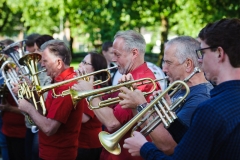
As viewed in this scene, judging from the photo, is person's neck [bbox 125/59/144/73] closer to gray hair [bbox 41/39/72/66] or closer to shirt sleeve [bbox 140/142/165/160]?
gray hair [bbox 41/39/72/66]

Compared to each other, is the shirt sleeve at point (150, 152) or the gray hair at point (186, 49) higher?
the gray hair at point (186, 49)

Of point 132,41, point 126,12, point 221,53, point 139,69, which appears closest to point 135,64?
point 139,69

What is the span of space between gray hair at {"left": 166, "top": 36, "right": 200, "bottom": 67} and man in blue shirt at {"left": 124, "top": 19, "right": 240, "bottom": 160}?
83 centimetres

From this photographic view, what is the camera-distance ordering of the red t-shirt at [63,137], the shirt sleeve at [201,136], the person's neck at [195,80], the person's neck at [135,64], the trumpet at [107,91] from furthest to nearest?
1. the red t-shirt at [63,137]
2. the person's neck at [135,64]
3. the trumpet at [107,91]
4. the person's neck at [195,80]
5. the shirt sleeve at [201,136]

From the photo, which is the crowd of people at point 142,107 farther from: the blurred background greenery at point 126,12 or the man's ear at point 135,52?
the blurred background greenery at point 126,12

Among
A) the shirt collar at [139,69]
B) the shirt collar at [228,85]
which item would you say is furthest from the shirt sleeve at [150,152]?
the shirt collar at [139,69]

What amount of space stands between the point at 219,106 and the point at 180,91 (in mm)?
1010

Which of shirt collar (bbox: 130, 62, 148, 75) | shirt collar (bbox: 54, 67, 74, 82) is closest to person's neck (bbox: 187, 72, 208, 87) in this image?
shirt collar (bbox: 130, 62, 148, 75)

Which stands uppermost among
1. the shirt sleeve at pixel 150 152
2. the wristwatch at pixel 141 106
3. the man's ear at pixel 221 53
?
the man's ear at pixel 221 53

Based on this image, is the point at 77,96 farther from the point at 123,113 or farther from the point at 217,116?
the point at 217,116

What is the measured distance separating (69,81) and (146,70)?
0.73 meters

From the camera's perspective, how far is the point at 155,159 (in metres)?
2.35

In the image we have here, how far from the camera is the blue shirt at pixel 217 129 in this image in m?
2.03

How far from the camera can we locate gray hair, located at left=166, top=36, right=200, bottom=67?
3086 millimetres
